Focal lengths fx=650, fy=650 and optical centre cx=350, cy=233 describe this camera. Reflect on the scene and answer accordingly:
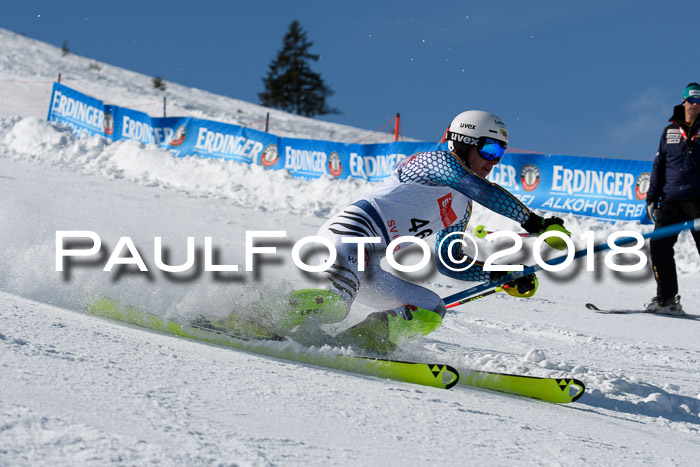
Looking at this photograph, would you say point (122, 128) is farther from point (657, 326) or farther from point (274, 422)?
point (274, 422)

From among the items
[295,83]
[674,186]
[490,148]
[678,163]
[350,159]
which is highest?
[295,83]

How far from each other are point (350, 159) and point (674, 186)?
8.92 m

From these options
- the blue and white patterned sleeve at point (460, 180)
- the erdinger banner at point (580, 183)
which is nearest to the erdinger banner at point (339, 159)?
the erdinger banner at point (580, 183)

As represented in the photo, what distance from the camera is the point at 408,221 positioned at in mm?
3697

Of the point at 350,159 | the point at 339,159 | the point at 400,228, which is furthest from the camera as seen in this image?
the point at 339,159

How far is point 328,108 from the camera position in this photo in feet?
141

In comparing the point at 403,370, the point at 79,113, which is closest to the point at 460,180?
the point at 403,370

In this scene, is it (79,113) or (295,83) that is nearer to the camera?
(79,113)

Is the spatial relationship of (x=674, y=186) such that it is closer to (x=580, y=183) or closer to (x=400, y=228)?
(x=400, y=228)

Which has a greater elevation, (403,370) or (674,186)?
(674,186)

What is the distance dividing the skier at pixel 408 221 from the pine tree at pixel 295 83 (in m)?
39.6

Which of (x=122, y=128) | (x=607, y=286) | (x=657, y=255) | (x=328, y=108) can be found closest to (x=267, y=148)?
(x=122, y=128)

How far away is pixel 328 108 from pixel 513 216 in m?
40.4
